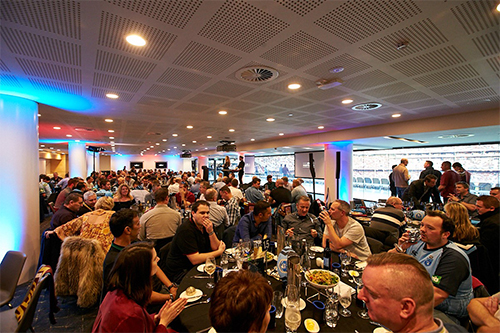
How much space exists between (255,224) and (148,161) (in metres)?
27.4

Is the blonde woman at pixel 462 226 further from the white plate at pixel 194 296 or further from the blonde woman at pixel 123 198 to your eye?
the blonde woman at pixel 123 198

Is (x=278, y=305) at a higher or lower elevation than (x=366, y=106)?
lower

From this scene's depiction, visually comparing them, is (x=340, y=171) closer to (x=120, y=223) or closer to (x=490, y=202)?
(x=490, y=202)

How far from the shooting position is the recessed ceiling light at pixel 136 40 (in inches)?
77.7

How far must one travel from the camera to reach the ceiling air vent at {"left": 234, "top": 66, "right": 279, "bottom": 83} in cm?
267

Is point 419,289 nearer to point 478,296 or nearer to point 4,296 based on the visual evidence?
point 478,296

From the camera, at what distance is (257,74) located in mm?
2834

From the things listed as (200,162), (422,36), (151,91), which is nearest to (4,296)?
(151,91)

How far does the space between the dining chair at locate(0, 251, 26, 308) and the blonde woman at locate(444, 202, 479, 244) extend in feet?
17.1

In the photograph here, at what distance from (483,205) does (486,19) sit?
277cm

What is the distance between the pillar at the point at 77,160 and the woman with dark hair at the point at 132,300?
10812 mm

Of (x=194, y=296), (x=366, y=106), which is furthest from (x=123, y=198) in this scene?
(x=366, y=106)

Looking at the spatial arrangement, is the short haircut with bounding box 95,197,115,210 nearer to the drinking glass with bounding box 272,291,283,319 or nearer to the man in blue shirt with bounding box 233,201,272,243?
the man in blue shirt with bounding box 233,201,272,243

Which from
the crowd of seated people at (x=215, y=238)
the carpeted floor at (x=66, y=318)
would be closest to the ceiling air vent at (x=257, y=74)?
the crowd of seated people at (x=215, y=238)
